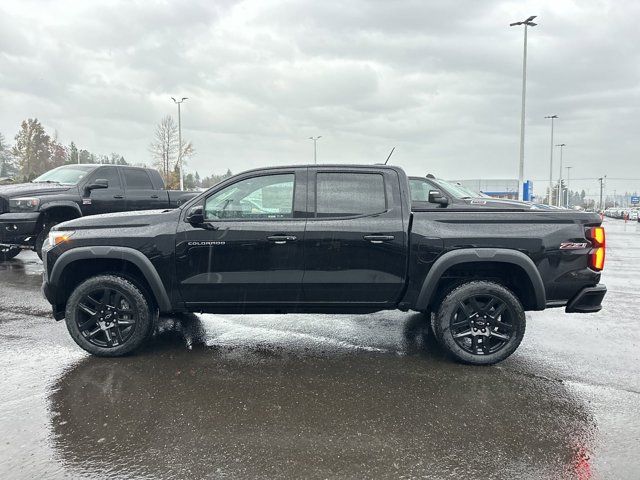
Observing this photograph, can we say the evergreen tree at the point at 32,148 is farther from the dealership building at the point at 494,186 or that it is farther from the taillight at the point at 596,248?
the taillight at the point at 596,248

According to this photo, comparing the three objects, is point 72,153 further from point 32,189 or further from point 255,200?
point 255,200

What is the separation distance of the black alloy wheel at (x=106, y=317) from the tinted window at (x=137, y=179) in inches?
255

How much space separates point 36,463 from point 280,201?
278cm

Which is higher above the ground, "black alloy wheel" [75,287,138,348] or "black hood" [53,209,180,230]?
"black hood" [53,209,180,230]

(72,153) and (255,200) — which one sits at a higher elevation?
(72,153)

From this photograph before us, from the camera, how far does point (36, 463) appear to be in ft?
9.69

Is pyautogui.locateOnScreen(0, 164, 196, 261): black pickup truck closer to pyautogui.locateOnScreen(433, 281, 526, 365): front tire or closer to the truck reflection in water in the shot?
the truck reflection in water

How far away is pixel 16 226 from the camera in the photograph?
8836mm

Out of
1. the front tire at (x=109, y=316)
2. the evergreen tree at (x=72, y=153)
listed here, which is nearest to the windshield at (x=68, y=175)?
the front tire at (x=109, y=316)

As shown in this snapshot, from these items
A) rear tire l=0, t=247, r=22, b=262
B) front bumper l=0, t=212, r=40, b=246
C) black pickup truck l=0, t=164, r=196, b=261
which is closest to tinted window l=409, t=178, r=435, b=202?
black pickup truck l=0, t=164, r=196, b=261

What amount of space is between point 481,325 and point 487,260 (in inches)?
24.6

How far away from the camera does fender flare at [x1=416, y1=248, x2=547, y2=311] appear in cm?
444

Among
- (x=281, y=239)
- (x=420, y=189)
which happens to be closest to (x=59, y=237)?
(x=281, y=239)

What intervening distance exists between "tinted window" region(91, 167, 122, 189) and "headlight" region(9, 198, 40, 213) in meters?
1.53
